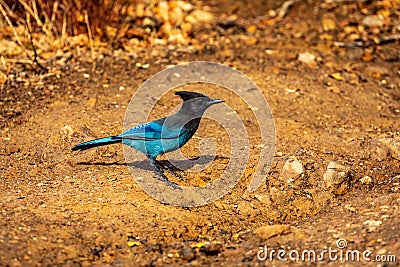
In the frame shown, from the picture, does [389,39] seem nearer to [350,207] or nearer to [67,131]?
[350,207]

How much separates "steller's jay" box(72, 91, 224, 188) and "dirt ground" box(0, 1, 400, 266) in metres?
0.28

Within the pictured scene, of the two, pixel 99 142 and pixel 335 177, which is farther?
pixel 335 177

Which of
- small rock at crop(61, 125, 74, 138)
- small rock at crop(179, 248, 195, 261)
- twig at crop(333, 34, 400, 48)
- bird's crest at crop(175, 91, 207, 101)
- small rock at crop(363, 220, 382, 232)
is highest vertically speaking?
bird's crest at crop(175, 91, 207, 101)

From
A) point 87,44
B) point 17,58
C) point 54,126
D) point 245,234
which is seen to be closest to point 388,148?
point 245,234

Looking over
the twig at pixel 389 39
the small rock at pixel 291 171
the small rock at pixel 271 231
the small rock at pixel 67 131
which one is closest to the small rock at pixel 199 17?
the twig at pixel 389 39

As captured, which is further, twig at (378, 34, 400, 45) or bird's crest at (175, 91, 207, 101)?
twig at (378, 34, 400, 45)

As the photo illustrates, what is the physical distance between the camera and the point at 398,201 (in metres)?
4.25

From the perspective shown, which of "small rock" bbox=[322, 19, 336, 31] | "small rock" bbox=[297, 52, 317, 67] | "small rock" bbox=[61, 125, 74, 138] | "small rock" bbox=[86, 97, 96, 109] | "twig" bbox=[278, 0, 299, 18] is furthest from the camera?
"twig" bbox=[278, 0, 299, 18]

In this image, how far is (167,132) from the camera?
15.2ft

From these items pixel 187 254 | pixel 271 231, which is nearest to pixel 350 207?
pixel 271 231

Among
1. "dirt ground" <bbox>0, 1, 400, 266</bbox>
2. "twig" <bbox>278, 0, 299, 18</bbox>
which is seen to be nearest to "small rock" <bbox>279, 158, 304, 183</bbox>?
"dirt ground" <bbox>0, 1, 400, 266</bbox>

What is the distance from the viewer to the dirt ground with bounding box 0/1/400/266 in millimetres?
3887

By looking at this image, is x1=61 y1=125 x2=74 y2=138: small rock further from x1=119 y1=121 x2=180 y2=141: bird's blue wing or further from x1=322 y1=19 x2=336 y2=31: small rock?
x1=322 y1=19 x2=336 y2=31: small rock

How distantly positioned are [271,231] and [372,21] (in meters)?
4.76
